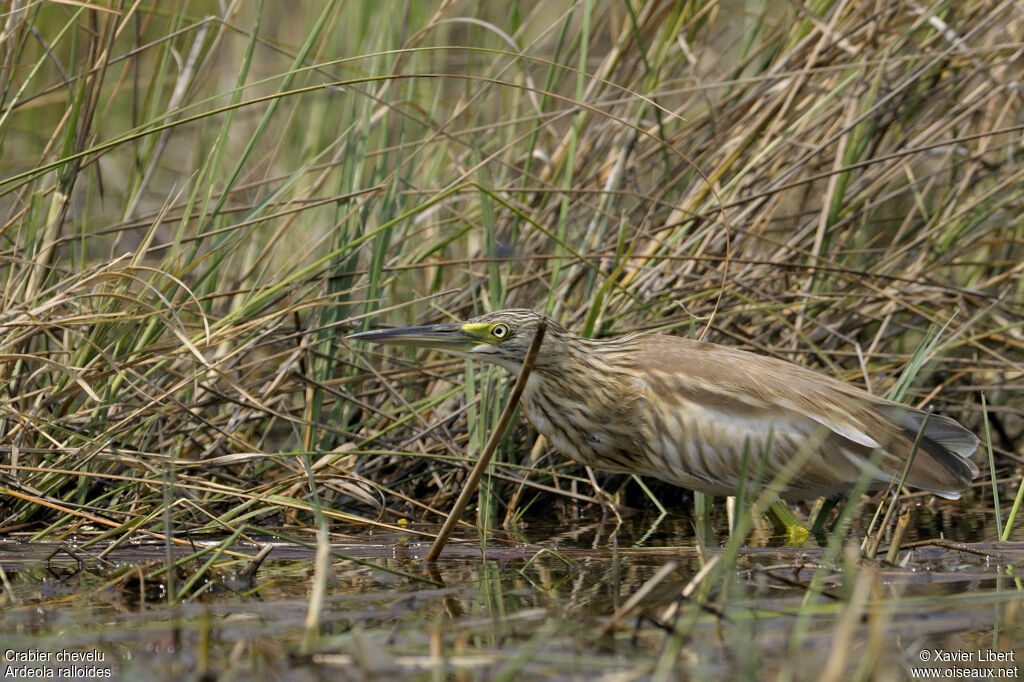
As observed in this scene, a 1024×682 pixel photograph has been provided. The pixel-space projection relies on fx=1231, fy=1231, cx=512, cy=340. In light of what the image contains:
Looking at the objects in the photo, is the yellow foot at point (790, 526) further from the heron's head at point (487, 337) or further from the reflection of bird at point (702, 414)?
the heron's head at point (487, 337)

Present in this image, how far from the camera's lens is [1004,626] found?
240cm

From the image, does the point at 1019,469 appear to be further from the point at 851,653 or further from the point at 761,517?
the point at 851,653

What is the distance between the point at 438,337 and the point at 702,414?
0.87 m

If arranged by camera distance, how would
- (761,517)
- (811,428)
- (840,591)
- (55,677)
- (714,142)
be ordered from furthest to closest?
(714,142) → (761,517) → (811,428) → (840,591) → (55,677)

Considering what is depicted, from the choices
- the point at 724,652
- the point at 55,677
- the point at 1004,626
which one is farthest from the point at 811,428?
the point at 55,677

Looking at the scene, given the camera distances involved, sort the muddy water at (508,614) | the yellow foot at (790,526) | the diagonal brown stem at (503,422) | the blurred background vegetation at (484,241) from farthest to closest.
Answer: the yellow foot at (790,526), the blurred background vegetation at (484,241), the diagonal brown stem at (503,422), the muddy water at (508,614)

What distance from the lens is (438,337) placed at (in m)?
3.81

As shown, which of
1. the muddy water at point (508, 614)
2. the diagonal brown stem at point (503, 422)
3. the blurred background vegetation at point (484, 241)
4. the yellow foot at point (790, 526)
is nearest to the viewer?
the muddy water at point (508, 614)

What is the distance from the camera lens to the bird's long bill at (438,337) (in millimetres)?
3752

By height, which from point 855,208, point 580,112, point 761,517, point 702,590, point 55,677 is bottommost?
point 761,517

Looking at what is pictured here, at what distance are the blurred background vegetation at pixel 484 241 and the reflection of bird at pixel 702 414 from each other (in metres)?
0.19

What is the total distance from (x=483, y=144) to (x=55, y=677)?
3.23 m

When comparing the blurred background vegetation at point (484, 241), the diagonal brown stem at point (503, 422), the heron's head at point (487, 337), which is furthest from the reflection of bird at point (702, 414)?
the diagonal brown stem at point (503, 422)

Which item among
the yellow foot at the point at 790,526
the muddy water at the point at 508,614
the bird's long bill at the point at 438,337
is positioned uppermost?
the bird's long bill at the point at 438,337
